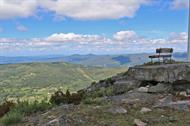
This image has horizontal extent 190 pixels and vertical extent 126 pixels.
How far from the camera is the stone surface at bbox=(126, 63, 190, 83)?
49.1 ft

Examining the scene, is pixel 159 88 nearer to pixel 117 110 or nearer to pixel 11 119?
pixel 117 110

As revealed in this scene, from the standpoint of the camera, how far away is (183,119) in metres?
10.5

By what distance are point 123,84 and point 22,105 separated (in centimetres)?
503

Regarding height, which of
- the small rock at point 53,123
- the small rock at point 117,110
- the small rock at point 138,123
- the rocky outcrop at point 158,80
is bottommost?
the small rock at point 138,123

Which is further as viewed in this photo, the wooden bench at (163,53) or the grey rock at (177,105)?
the wooden bench at (163,53)

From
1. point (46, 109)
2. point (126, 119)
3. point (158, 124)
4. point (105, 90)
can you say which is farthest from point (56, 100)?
point (158, 124)

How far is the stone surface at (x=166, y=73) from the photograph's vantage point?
589 inches

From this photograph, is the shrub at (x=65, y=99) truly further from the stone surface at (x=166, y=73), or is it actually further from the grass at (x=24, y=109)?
the stone surface at (x=166, y=73)

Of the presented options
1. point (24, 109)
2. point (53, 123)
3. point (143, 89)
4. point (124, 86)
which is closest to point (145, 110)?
point (53, 123)

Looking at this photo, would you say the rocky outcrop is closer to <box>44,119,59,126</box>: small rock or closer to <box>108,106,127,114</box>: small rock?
<box>108,106,127,114</box>: small rock

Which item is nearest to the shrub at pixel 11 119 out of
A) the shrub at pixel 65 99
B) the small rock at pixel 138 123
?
the shrub at pixel 65 99

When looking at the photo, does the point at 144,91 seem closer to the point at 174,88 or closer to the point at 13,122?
the point at 174,88

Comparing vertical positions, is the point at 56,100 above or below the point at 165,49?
below

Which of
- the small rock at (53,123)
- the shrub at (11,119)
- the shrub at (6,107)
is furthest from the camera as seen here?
the shrub at (6,107)
